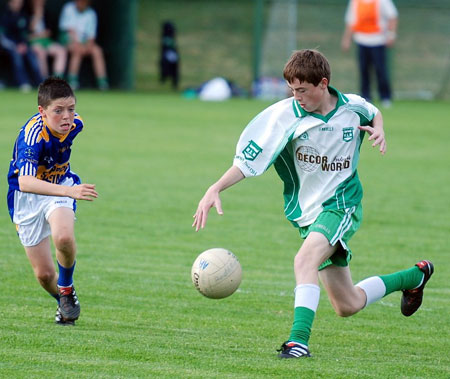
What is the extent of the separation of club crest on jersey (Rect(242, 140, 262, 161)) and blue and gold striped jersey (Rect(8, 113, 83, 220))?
1195 millimetres

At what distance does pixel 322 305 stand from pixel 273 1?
1767cm

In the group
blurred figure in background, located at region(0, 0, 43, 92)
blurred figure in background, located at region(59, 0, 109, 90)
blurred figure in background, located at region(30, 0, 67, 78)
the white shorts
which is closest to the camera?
the white shorts

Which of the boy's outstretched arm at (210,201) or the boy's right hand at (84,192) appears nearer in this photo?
the boy's outstretched arm at (210,201)

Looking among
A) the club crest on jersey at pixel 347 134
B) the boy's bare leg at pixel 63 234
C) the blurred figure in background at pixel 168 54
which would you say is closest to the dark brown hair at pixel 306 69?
the club crest on jersey at pixel 347 134

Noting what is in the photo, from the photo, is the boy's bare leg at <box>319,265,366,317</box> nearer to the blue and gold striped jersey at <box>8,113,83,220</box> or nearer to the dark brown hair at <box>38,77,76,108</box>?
the blue and gold striped jersey at <box>8,113,83,220</box>

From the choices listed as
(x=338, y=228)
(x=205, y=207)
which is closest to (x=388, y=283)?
(x=338, y=228)

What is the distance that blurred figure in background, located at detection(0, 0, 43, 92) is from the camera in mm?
21438

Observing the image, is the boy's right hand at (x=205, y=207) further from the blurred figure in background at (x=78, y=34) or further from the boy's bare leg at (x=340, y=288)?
the blurred figure in background at (x=78, y=34)

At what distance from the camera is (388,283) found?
576 centimetres

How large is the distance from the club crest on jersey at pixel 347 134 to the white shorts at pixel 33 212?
5.72 ft

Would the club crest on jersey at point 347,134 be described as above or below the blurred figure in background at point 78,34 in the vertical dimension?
above

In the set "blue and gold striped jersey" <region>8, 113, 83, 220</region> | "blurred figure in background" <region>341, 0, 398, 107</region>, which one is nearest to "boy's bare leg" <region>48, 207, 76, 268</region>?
"blue and gold striped jersey" <region>8, 113, 83, 220</region>

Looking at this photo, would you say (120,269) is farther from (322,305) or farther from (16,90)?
(16,90)

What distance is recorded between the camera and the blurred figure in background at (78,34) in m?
22.3
